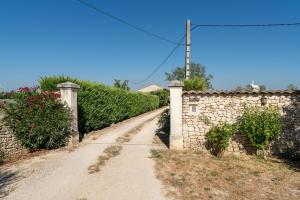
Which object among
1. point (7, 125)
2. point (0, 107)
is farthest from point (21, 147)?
point (0, 107)

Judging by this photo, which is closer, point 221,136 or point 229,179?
point 229,179

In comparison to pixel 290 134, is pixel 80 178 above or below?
below

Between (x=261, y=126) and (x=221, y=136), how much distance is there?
5.00 feet

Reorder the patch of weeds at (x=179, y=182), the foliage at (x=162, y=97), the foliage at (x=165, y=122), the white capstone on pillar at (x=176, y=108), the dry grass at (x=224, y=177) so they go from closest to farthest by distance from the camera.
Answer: the dry grass at (x=224, y=177) → the patch of weeds at (x=179, y=182) → the white capstone on pillar at (x=176, y=108) → the foliage at (x=165, y=122) → the foliage at (x=162, y=97)

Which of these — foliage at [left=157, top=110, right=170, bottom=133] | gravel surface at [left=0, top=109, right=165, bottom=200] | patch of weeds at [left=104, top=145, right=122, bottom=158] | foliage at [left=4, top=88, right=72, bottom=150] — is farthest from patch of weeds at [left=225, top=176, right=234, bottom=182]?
foliage at [left=157, top=110, right=170, bottom=133]

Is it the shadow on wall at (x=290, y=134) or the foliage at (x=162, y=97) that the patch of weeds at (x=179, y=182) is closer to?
the shadow on wall at (x=290, y=134)

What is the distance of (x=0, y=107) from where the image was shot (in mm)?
9922

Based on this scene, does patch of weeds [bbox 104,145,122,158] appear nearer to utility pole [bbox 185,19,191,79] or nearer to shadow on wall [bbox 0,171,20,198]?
shadow on wall [bbox 0,171,20,198]

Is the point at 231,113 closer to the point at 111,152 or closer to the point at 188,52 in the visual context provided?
the point at 111,152

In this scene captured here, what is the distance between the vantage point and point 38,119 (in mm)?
10492

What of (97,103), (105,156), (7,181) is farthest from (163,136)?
(7,181)

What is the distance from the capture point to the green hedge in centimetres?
1344

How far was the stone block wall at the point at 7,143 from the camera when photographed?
962 centimetres

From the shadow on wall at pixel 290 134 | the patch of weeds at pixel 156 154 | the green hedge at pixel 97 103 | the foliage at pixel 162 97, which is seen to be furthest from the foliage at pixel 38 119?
the foliage at pixel 162 97
